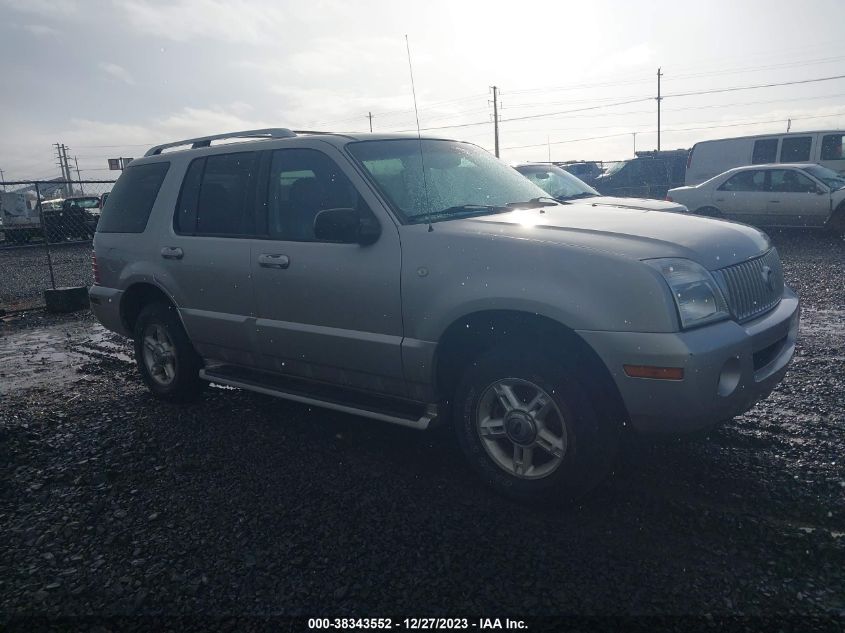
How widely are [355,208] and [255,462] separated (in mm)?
1657

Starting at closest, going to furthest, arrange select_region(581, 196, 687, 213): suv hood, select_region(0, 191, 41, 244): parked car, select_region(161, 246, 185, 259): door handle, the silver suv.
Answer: the silver suv, select_region(161, 246, 185, 259): door handle, select_region(581, 196, 687, 213): suv hood, select_region(0, 191, 41, 244): parked car

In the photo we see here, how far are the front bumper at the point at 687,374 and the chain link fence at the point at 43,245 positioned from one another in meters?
9.90

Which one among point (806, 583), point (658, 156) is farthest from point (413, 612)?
point (658, 156)

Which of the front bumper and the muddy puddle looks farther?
the muddy puddle

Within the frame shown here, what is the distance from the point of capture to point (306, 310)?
405 cm

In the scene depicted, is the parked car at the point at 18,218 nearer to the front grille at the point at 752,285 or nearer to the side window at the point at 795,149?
the side window at the point at 795,149

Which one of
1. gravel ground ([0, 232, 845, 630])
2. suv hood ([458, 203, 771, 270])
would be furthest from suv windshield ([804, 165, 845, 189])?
suv hood ([458, 203, 771, 270])

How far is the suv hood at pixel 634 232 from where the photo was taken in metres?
3.13

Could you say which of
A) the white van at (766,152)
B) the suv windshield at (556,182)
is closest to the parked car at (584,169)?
the white van at (766,152)

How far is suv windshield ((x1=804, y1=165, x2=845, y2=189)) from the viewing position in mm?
13005

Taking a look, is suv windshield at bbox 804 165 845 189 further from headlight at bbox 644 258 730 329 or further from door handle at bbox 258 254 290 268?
door handle at bbox 258 254 290 268

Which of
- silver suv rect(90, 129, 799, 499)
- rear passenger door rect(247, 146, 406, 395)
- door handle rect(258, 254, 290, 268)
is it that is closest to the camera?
silver suv rect(90, 129, 799, 499)

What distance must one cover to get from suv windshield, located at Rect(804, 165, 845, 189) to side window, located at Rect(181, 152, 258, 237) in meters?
12.5

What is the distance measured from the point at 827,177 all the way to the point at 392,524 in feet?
44.3
